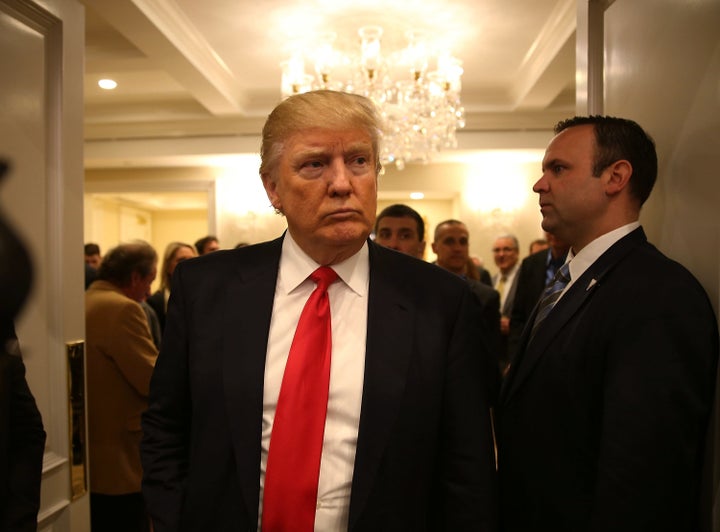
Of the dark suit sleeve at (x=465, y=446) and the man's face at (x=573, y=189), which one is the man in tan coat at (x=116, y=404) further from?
the man's face at (x=573, y=189)

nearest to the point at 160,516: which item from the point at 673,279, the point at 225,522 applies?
the point at 225,522

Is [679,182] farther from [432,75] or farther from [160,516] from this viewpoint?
[432,75]

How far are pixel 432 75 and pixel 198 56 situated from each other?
192 cm

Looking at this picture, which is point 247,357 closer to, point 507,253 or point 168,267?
point 168,267

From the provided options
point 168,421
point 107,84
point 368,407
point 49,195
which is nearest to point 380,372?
point 368,407

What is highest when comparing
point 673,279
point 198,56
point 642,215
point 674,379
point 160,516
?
point 198,56

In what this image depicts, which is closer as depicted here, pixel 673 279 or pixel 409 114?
pixel 673 279

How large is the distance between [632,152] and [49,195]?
1.80 metres

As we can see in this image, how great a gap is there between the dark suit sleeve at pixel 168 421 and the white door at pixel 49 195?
682 millimetres

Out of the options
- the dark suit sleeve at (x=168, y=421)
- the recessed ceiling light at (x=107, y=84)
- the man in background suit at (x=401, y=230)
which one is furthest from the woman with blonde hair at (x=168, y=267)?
the dark suit sleeve at (x=168, y=421)

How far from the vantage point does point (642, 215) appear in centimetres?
168

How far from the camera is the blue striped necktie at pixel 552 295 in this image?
4.99 ft

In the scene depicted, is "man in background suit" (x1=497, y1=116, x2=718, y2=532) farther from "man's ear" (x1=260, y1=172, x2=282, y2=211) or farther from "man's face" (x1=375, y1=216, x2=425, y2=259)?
"man's face" (x1=375, y1=216, x2=425, y2=259)

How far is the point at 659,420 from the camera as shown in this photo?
1.13m
